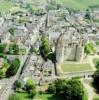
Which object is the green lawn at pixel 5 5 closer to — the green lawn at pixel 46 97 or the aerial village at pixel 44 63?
the aerial village at pixel 44 63

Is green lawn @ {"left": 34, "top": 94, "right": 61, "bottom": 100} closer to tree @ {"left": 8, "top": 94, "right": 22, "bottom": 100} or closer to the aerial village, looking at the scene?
the aerial village

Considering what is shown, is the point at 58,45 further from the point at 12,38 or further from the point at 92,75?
the point at 12,38

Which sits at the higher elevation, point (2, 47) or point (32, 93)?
point (2, 47)

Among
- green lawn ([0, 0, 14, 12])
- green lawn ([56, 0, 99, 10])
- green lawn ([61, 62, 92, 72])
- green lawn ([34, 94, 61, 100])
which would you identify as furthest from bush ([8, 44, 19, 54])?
green lawn ([56, 0, 99, 10])

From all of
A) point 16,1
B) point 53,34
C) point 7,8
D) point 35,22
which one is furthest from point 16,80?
point 16,1

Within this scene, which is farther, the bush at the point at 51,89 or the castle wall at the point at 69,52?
the castle wall at the point at 69,52

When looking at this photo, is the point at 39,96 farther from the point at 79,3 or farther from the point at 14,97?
the point at 79,3

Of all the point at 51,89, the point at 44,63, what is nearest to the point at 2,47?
the point at 44,63

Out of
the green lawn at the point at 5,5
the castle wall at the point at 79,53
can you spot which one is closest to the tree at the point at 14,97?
the castle wall at the point at 79,53
